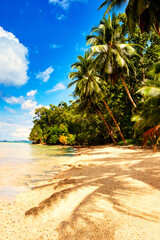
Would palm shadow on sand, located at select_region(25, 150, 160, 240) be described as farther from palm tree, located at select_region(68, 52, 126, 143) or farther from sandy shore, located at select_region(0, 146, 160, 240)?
palm tree, located at select_region(68, 52, 126, 143)

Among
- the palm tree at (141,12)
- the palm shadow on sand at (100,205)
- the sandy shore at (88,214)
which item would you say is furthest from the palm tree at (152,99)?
the sandy shore at (88,214)

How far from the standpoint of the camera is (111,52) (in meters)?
12.6

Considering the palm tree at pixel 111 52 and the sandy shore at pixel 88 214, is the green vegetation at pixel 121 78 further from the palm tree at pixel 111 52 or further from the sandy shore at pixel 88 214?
the sandy shore at pixel 88 214

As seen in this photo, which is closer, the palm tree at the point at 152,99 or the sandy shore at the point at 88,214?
the sandy shore at the point at 88,214

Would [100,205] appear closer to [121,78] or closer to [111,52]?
[121,78]

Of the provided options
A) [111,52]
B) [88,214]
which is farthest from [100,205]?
[111,52]

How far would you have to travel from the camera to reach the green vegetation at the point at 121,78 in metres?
9.17

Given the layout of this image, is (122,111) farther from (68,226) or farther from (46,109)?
(46,109)

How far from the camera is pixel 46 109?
137 ft

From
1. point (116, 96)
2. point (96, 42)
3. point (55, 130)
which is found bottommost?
point (55, 130)

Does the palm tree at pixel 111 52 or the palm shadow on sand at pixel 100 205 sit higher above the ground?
the palm tree at pixel 111 52

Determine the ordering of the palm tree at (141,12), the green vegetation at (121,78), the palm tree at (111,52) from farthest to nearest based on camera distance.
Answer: the palm tree at (111,52) < the green vegetation at (121,78) < the palm tree at (141,12)

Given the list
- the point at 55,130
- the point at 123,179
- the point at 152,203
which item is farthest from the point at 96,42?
the point at 55,130

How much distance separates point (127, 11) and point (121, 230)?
11.4 metres
